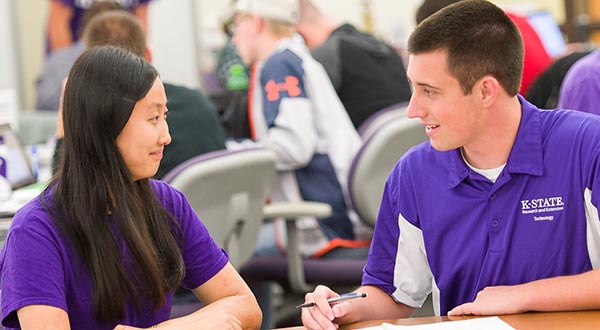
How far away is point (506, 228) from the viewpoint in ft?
6.31

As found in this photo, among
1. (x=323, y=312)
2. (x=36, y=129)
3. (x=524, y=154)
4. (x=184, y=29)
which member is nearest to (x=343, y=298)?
(x=323, y=312)

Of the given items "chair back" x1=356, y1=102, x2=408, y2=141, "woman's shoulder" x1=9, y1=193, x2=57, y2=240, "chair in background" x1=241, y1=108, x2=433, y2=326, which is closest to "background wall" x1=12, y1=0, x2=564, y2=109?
"chair back" x1=356, y1=102, x2=408, y2=141

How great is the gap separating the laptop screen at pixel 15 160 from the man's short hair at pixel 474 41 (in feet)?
6.22

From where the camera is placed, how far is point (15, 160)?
347 cm

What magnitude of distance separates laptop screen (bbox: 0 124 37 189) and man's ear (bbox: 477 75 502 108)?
194 centimetres

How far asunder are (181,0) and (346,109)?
9.64 ft

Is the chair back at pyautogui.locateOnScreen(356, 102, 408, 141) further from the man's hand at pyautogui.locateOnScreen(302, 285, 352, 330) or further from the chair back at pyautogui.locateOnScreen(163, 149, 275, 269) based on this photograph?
the man's hand at pyautogui.locateOnScreen(302, 285, 352, 330)

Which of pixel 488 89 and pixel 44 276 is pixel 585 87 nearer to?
pixel 488 89

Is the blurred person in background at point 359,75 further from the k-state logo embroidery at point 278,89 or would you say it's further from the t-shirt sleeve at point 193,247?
the t-shirt sleeve at point 193,247

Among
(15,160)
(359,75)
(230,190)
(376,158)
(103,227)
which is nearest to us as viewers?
(103,227)

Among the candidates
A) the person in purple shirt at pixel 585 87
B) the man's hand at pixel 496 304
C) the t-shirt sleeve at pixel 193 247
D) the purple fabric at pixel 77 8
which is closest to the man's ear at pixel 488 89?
the man's hand at pixel 496 304

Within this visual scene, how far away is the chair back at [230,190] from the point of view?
9.48 feet

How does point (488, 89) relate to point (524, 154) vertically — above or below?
above

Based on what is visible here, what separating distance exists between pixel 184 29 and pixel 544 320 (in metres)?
5.27
